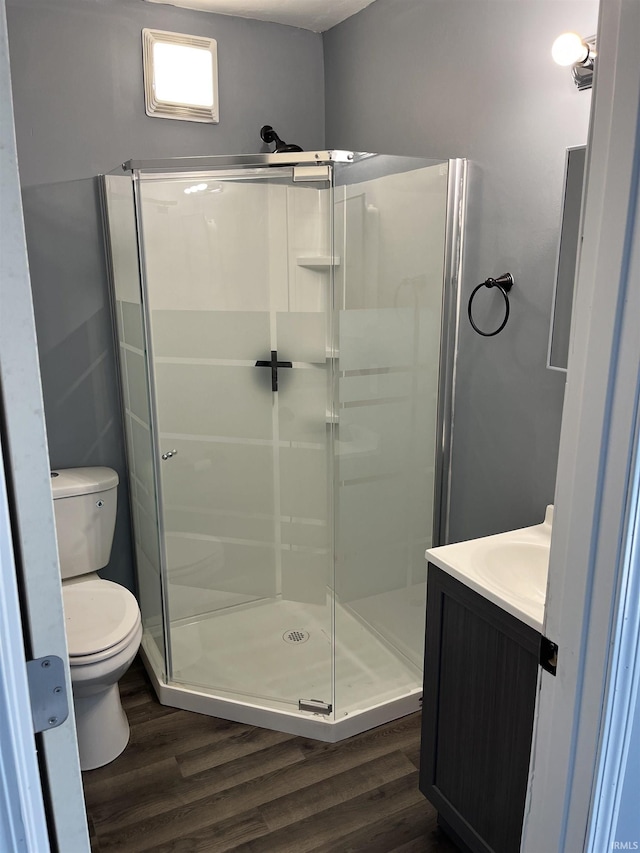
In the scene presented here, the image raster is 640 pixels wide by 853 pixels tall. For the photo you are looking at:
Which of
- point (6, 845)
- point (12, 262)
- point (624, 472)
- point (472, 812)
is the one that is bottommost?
point (472, 812)

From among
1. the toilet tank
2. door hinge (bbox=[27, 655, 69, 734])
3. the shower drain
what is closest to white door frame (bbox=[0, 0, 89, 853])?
door hinge (bbox=[27, 655, 69, 734])

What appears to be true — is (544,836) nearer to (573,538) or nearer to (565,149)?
(573,538)

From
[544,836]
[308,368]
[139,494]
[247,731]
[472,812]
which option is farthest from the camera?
[139,494]

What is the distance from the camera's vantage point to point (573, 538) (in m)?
1.03

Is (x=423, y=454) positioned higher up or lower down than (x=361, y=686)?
higher up

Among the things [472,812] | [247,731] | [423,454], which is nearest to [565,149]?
[423,454]

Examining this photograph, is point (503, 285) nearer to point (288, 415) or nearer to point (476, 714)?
point (288, 415)

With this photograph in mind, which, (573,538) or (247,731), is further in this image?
(247,731)

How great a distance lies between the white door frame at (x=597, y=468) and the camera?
89 centimetres

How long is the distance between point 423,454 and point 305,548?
67 cm

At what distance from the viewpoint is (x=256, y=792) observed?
82.3 inches

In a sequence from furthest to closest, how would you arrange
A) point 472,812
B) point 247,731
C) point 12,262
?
point 247,731
point 472,812
point 12,262

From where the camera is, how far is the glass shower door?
241 cm

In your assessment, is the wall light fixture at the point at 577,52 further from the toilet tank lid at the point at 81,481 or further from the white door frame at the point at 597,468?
the toilet tank lid at the point at 81,481
